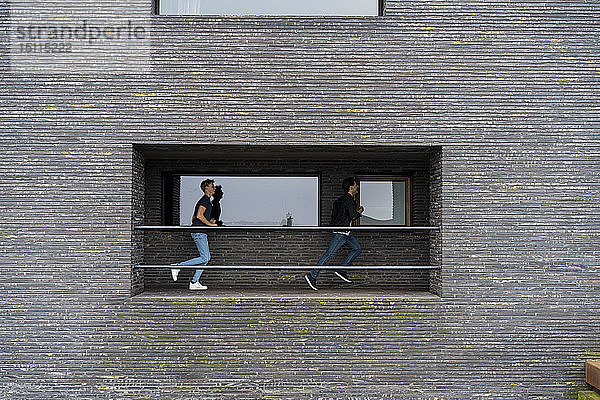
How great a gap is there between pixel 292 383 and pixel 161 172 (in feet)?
11.7

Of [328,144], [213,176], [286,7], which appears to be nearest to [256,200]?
[213,176]

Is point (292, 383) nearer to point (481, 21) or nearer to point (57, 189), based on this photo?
point (57, 189)

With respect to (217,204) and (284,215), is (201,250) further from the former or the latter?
(284,215)

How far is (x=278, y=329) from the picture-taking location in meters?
7.74

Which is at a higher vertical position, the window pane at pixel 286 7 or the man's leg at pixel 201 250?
the window pane at pixel 286 7

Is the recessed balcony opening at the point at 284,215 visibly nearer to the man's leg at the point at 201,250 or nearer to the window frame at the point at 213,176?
the window frame at the point at 213,176

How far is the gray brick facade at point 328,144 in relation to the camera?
7.69 m

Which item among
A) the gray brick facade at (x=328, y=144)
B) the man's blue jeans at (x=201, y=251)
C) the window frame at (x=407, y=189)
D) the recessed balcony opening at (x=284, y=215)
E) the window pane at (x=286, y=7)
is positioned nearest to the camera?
the gray brick facade at (x=328, y=144)

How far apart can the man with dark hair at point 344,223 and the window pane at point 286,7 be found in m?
2.27

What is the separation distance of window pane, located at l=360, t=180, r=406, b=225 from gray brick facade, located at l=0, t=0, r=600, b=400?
1.76m

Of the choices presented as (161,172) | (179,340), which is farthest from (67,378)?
(161,172)

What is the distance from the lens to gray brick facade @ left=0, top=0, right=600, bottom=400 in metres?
7.69

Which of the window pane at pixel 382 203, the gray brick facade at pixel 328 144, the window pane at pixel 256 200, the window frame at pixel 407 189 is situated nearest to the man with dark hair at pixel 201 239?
the window pane at pixel 256 200

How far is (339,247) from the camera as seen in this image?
8906mm
